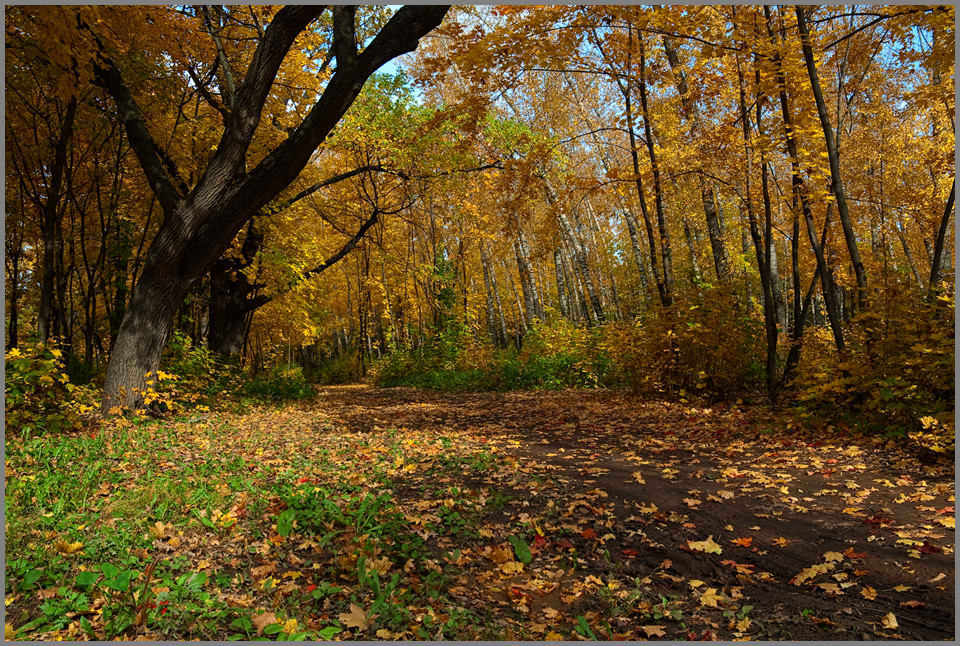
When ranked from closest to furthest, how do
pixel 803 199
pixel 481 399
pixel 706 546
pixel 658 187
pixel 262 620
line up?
pixel 262 620 < pixel 706 546 < pixel 803 199 < pixel 658 187 < pixel 481 399

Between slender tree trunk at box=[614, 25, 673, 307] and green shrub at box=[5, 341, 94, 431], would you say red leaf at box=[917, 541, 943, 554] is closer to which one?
slender tree trunk at box=[614, 25, 673, 307]

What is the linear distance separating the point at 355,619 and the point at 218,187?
234 inches

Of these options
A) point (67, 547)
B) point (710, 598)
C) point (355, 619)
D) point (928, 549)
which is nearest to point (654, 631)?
point (710, 598)

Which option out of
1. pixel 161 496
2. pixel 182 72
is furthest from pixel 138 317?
pixel 182 72

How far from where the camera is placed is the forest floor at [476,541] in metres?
2.32

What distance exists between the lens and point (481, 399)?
10859 millimetres

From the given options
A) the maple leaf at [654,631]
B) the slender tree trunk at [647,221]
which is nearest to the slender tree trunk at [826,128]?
the slender tree trunk at [647,221]

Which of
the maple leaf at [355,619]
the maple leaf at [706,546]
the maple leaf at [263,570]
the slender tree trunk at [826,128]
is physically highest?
the slender tree trunk at [826,128]

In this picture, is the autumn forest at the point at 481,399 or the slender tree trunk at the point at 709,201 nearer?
the autumn forest at the point at 481,399

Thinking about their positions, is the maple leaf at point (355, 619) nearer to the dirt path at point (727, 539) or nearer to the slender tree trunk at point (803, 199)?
the dirt path at point (727, 539)

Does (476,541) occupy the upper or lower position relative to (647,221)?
lower

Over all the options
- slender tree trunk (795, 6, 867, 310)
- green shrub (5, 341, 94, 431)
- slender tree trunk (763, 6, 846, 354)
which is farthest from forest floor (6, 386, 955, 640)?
slender tree trunk (795, 6, 867, 310)

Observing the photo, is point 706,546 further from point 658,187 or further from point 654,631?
point 658,187

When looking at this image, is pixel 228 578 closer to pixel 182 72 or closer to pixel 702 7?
pixel 702 7
